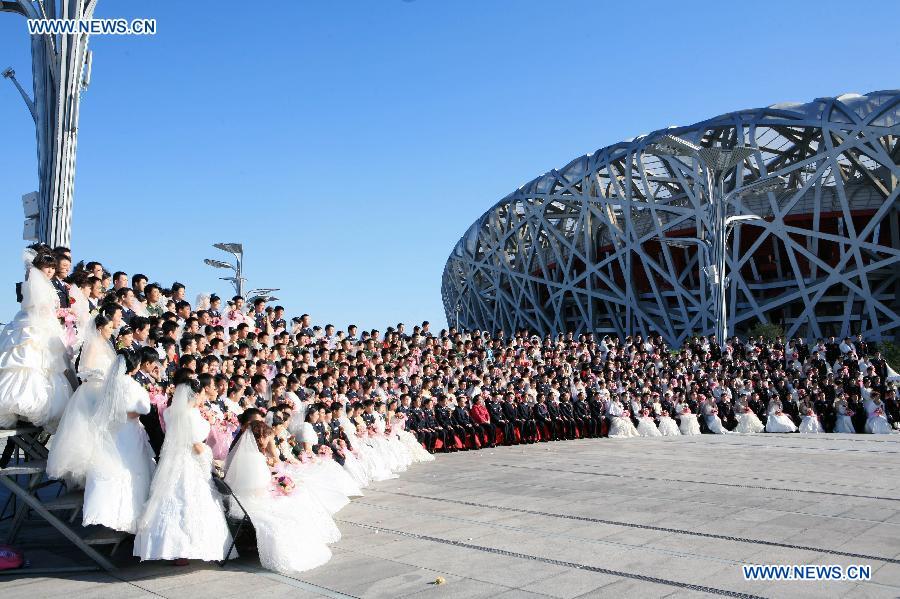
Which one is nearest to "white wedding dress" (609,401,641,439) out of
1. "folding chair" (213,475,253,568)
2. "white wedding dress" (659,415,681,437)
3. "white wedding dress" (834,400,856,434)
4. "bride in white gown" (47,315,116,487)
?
"white wedding dress" (659,415,681,437)

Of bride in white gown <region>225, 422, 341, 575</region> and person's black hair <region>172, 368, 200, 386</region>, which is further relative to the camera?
person's black hair <region>172, 368, 200, 386</region>

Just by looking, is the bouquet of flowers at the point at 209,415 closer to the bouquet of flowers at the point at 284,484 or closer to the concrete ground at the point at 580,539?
the bouquet of flowers at the point at 284,484

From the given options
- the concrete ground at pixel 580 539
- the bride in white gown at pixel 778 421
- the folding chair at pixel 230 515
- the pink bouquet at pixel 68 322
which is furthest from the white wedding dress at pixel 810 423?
the pink bouquet at pixel 68 322

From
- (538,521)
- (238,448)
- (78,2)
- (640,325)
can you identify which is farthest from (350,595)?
(640,325)

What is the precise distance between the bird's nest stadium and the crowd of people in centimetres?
525

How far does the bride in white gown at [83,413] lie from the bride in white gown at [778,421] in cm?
1982

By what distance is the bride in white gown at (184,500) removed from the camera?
593 cm

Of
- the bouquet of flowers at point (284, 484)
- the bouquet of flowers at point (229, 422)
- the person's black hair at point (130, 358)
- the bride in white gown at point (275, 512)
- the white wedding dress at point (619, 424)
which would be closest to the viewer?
the bride in white gown at point (275, 512)

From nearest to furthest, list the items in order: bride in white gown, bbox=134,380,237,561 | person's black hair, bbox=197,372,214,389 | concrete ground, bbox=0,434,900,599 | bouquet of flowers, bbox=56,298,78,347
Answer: concrete ground, bbox=0,434,900,599 → bride in white gown, bbox=134,380,237,561 → person's black hair, bbox=197,372,214,389 → bouquet of flowers, bbox=56,298,78,347

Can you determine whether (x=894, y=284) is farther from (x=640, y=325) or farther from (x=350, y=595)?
(x=350, y=595)

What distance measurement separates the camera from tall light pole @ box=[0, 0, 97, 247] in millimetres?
9656

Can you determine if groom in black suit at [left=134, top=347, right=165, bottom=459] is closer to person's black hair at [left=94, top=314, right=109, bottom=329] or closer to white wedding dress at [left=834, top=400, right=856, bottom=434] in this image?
person's black hair at [left=94, top=314, right=109, bottom=329]

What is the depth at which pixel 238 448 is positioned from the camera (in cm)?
677

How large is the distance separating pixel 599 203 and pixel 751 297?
9.98m
